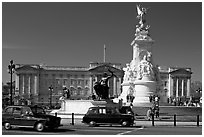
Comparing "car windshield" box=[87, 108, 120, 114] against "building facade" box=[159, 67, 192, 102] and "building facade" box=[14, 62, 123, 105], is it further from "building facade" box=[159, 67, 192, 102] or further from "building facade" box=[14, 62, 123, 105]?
"building facade" box=[159, 67, 192, 102]

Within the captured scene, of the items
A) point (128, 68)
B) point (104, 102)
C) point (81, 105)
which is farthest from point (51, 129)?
point (128, 68)

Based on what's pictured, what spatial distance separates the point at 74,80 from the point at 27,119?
142 m

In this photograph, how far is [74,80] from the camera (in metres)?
162

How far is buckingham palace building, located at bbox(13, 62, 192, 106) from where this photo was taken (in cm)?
15600

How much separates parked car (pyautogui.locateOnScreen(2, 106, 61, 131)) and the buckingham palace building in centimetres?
13206

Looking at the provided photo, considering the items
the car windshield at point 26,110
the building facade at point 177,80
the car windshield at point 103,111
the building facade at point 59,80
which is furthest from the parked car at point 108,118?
the building facade at point 177,80

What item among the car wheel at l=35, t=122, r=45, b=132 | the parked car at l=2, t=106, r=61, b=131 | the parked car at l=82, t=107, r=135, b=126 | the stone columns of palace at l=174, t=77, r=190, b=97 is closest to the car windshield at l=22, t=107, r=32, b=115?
the parked car at l=2, t=106, r=61, b=131

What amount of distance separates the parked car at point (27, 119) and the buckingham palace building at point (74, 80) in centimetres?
13206

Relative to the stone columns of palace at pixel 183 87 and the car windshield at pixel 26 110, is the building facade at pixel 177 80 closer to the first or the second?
the stone columns of palace at pixel 183 87

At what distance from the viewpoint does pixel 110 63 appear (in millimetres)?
160500

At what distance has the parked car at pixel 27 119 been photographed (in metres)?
20.4

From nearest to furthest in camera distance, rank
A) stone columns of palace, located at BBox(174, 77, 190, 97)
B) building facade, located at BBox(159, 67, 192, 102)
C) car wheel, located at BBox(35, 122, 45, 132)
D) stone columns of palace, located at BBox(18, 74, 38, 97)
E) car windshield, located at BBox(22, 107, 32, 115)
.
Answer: car wheel, located at BBox(35, 122, 45, 132) < car windshield, located at BBox(22, 107, 32, 115) < building facade, located at BBox(159, 67, 192, 102) < stone columns of palace, located at BBox(174, 77, 190, 97) < stone columns of palace, located at BBox(18, 74, 38, 97)

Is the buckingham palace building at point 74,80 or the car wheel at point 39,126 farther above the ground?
the buckingham palace building at point 74,80

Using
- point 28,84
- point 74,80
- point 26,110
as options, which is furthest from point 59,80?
point 26,110
